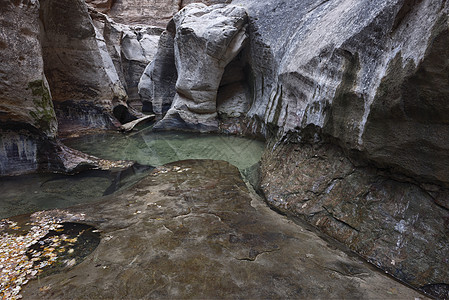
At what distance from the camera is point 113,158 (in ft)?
21.4

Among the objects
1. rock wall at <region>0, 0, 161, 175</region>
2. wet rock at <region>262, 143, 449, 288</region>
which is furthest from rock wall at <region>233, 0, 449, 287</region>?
rock wall at <region>0, 0, 161, 175</region>

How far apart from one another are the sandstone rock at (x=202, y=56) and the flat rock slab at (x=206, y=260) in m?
6.66

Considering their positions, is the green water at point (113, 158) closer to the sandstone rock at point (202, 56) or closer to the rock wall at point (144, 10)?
the sandstone rock at point (202, 56)

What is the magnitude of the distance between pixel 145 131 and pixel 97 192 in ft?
20.1

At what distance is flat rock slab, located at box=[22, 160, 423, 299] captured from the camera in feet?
6.20

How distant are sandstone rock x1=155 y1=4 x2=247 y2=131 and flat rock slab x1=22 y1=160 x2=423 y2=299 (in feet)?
21.9

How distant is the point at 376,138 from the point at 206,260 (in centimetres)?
232

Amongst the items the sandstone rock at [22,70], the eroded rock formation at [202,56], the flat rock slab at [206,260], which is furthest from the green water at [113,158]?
the sandstone rock at [22,70]

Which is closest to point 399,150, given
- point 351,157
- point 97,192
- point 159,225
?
point 351,157

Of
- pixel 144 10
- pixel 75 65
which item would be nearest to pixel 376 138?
pixel 75 65

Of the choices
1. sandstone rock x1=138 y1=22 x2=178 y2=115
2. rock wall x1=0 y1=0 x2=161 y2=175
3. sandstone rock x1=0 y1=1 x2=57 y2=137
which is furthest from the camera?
sandstone rock x1=138 y1=22 x2=178 y2=115

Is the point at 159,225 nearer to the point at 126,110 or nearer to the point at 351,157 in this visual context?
the point at 351,157

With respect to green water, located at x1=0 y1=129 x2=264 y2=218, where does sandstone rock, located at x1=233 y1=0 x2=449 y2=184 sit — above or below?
above

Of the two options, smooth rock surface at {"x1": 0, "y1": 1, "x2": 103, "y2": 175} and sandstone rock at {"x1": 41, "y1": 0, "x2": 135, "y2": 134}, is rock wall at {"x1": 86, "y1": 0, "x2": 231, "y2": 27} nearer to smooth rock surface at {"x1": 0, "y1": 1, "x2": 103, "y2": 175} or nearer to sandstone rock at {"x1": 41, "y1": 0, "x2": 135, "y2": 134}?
sandstone rock at {"x1": 41, "y1": 0, "x2": 135, "y2": 134}
